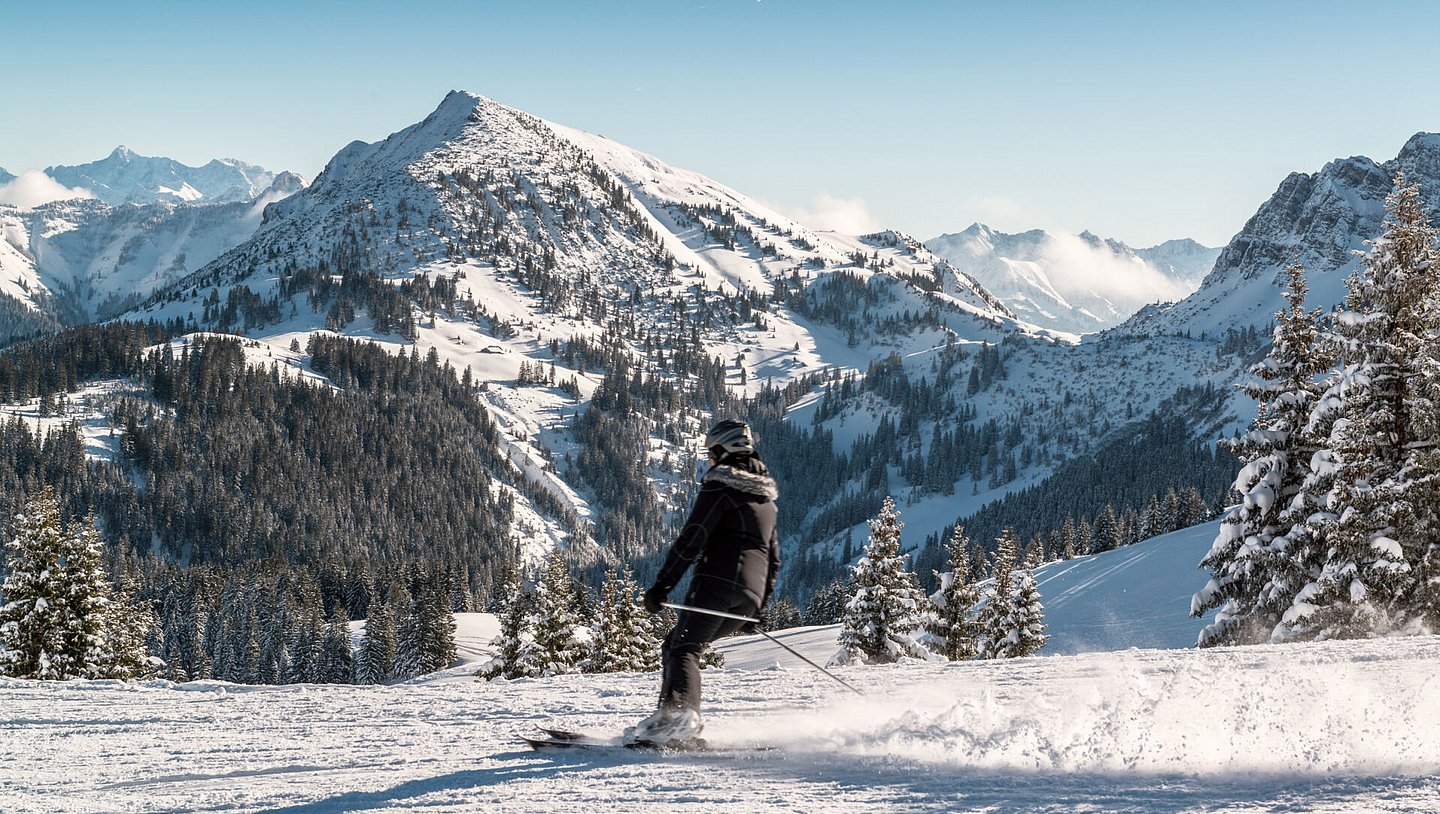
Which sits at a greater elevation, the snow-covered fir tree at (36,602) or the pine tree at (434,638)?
the snow-covered fir tree at (36,602)

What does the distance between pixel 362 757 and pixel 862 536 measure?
177 m

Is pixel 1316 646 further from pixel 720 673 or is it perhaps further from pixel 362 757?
pixel 362 757

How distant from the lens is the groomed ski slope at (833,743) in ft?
16.2

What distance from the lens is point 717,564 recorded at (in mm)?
6473

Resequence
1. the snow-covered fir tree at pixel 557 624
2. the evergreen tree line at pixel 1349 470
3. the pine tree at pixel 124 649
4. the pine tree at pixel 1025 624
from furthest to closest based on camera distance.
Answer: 1. the snow-covered fir tree at pixel 557 624
2. the pine tree at pixel 1025 624
3. the pine tree at pixel 124 649
4. the evergreen tree line at pixel 1349 470

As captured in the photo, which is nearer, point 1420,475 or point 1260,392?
point 1420,475

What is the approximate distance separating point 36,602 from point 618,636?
19.2 meters

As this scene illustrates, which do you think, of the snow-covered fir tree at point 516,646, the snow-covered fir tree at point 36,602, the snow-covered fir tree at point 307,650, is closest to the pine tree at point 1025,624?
the snow-covered fir tree at point 516,646

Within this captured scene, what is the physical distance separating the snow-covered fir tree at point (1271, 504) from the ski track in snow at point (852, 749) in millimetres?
10051

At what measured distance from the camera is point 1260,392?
65.2ft

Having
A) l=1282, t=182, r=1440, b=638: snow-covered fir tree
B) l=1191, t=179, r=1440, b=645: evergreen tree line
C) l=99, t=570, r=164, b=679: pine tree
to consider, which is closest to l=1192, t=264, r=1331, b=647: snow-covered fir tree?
l=1191, t=179, r=1440, b=645: evergreen tree line

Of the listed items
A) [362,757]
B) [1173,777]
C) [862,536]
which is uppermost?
[1173,777]

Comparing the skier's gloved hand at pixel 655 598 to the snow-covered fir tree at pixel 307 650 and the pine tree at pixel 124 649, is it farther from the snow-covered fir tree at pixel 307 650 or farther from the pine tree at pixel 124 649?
the snow-covered fir tree at pixel 307 650

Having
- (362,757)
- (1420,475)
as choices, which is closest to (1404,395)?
(1420,475)
